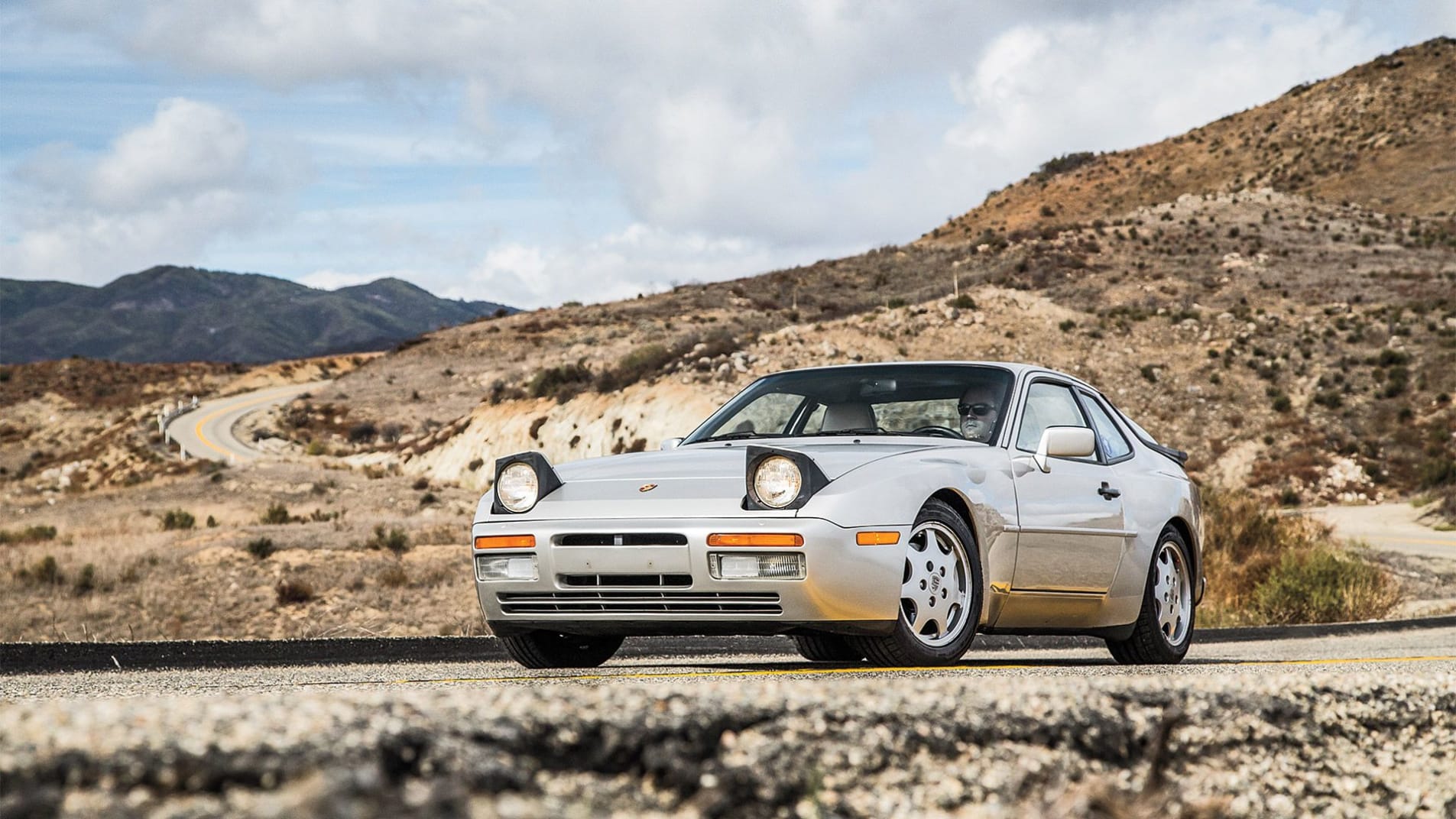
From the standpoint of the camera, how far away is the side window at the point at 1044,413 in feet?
25.3

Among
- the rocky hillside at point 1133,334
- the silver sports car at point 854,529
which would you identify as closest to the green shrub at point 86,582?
the silver sports car at point 854,529

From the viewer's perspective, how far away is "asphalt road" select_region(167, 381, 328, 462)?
5975cm

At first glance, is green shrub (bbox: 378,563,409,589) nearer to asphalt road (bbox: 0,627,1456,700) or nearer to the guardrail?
asphalt road (bbox: 0,627,1456,700)

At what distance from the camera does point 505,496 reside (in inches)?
270

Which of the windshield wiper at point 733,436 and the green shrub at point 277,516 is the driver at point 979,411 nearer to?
the windshield wiper at point 733,436

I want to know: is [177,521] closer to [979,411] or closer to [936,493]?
[979,411]

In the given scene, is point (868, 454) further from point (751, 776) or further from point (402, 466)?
point (402, 466)

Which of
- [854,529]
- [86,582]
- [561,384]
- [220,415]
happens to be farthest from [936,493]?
[220,415]

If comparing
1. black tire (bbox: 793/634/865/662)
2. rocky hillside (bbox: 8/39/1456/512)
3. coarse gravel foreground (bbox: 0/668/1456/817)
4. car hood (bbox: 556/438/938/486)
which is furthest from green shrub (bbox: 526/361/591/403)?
coarse gravel foreground (bbox: 0/668/1456/817)

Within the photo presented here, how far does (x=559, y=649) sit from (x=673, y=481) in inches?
54.9

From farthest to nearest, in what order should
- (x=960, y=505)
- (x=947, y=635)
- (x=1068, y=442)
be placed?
(x=1068, y=442) → (x=960, y=505) → (x=947, y=635)

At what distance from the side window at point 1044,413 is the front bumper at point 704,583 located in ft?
5.48

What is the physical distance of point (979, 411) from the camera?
760cm

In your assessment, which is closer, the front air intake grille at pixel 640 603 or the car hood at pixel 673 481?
the front air intake grille at pixel 640 603
